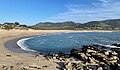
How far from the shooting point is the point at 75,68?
2509 centimetres

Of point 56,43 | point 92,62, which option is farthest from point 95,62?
point 56,43

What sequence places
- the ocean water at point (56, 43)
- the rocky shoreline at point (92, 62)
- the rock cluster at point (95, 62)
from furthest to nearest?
the ocean water at point (56, 43) < the rocky shoreline at point (92, 62) < the rock cluster at point (95, 62)

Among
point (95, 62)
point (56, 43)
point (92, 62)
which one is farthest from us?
point (56, 43)

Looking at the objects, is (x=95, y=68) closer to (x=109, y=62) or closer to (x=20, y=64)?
(x=109, y=62)

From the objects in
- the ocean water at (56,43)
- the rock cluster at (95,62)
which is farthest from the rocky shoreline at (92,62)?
the ocean water at (56,43)

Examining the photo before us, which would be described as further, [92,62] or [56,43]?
[56,43]

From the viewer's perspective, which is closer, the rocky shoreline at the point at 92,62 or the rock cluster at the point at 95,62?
the rock cluster at the point at 95,62

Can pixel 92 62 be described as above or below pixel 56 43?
above

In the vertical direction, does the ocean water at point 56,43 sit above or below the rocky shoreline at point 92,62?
below

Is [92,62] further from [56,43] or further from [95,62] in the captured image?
[56,43]

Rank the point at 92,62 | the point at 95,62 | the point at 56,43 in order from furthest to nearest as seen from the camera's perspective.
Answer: the point at 56,43
the point at 95,62
the point at 92,62

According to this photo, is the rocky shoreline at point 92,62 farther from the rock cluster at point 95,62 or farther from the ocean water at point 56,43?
the ocean water at point 56,43

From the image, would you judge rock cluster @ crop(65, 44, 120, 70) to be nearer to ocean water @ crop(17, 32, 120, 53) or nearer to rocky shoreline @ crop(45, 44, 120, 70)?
rocky shoreline @ crop(45, 44, 120, 70)

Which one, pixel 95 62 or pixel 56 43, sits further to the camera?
pixel 56 43
